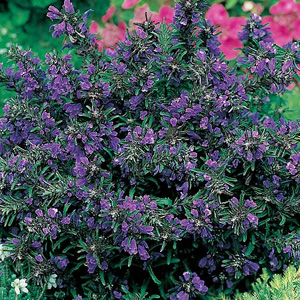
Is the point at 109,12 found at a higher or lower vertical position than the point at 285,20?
lower

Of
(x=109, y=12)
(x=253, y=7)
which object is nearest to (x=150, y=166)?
(x=109, y=12)

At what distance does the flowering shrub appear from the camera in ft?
8.13

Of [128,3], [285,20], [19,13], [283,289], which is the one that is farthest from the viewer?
[128,3]

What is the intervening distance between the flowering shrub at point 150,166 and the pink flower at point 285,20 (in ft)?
10.1

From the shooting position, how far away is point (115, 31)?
5.79 m

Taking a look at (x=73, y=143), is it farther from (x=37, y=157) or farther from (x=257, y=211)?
(x=257, y=211)

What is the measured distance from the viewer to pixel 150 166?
2.53m

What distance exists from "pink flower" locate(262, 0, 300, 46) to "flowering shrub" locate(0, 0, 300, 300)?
308cm

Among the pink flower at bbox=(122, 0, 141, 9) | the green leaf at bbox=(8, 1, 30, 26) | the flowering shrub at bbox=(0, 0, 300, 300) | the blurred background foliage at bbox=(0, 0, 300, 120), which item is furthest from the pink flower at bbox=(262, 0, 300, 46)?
the flowering shrub at bbox=(0, 0, 300, 300)

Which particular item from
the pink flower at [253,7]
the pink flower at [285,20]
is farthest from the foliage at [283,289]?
the pink flower at [253,7]

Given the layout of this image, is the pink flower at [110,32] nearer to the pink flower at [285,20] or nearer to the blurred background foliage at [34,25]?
the blurred background foliage at [34,25]

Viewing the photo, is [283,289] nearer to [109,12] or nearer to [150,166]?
[150,166]

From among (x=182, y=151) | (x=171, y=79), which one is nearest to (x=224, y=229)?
(x=182, y=151)

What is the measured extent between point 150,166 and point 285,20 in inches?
157
